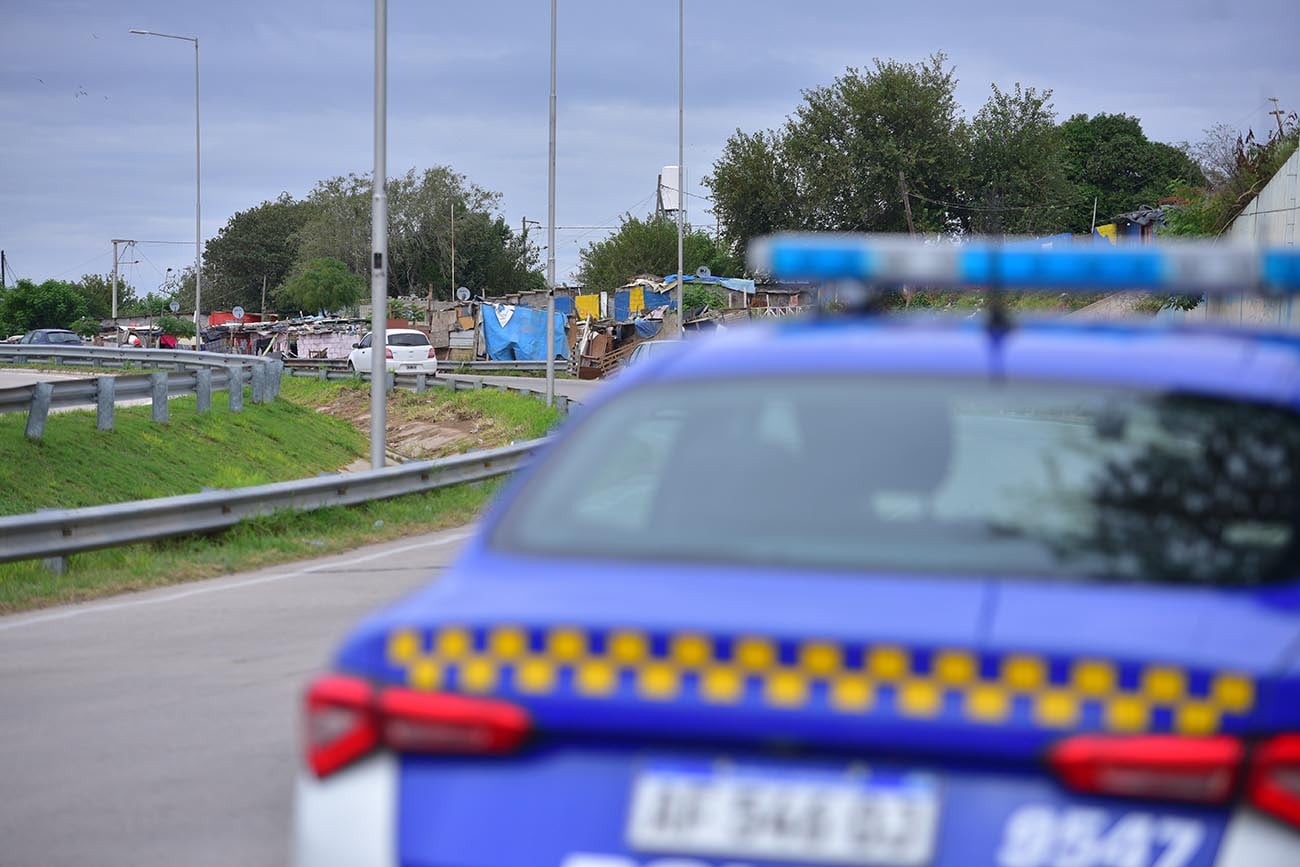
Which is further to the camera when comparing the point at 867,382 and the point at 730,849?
the point at 867,382

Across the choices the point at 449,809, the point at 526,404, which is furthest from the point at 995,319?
the point at 526,404

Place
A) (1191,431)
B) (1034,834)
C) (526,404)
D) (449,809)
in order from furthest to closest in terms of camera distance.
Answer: (526,404), (1191,431), (449,809), (1034,834)

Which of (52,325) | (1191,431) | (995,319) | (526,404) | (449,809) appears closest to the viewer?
(449,809)

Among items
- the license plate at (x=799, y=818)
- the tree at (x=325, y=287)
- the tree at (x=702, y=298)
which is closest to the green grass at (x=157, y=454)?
the license plate at (x=799, y=818)

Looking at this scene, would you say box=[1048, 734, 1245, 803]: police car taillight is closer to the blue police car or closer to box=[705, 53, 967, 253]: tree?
the blue police car

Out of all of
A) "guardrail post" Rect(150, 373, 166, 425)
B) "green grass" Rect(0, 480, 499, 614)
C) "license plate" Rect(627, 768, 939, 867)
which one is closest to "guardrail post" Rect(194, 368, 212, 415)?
"guardrail post" Rect(150, 373, 166, 425)

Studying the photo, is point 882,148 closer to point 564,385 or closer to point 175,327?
point 564,385

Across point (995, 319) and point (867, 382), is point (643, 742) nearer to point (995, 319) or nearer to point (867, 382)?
point (867, 382)

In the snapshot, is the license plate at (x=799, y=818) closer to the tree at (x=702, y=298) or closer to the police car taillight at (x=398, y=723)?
the police car taillight at (x=398, y=723)

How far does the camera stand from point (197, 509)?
1459 cm

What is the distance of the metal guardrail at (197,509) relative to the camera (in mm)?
12656

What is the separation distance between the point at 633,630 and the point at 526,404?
32753 millimetres

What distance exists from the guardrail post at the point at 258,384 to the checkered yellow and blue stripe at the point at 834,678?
28810 mm

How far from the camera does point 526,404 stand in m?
35.4
